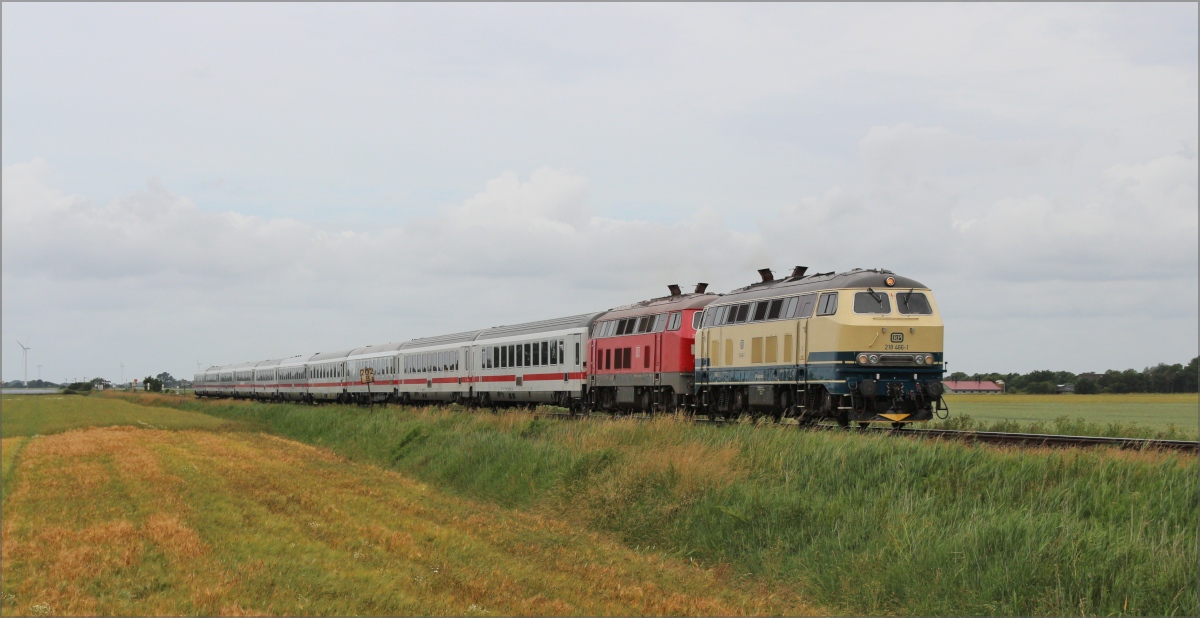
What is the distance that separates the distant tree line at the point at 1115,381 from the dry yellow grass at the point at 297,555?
60249 millimetres

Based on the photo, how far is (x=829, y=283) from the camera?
2486 cm

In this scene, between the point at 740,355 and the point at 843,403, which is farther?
the point at 740,355

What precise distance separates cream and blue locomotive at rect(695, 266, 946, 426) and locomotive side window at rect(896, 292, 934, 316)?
0.08 feet

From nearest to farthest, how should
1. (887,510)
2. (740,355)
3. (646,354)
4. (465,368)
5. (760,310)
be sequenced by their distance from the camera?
(887,510) → (760,310) → (740,355) → (646,354) → (465,368)

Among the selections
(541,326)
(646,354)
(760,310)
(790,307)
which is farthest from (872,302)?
(541,326)

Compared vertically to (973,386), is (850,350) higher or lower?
higher

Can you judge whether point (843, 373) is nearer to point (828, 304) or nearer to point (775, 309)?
point (828, 304)

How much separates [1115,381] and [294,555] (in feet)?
253

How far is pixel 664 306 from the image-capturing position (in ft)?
111

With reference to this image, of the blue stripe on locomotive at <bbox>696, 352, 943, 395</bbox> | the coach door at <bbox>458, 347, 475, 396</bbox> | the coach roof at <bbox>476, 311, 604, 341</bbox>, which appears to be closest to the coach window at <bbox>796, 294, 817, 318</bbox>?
the blue stripe on locomotive at <bbox>696, 352, 943, 395</bbox>

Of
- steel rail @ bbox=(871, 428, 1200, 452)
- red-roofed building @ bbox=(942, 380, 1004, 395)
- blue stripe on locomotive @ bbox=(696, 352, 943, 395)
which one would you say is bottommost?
red-roofed building @ bbox=(942, 380, 1004, 395)

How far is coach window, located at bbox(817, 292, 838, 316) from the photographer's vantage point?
24.1 meters

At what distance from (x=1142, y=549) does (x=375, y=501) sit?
12426 mm

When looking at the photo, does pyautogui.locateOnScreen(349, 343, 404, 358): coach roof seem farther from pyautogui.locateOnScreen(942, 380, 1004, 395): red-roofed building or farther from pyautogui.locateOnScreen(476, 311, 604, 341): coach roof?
pyautogui.locateOnScreen(942, 380, 1004, 395): red-roofed building
